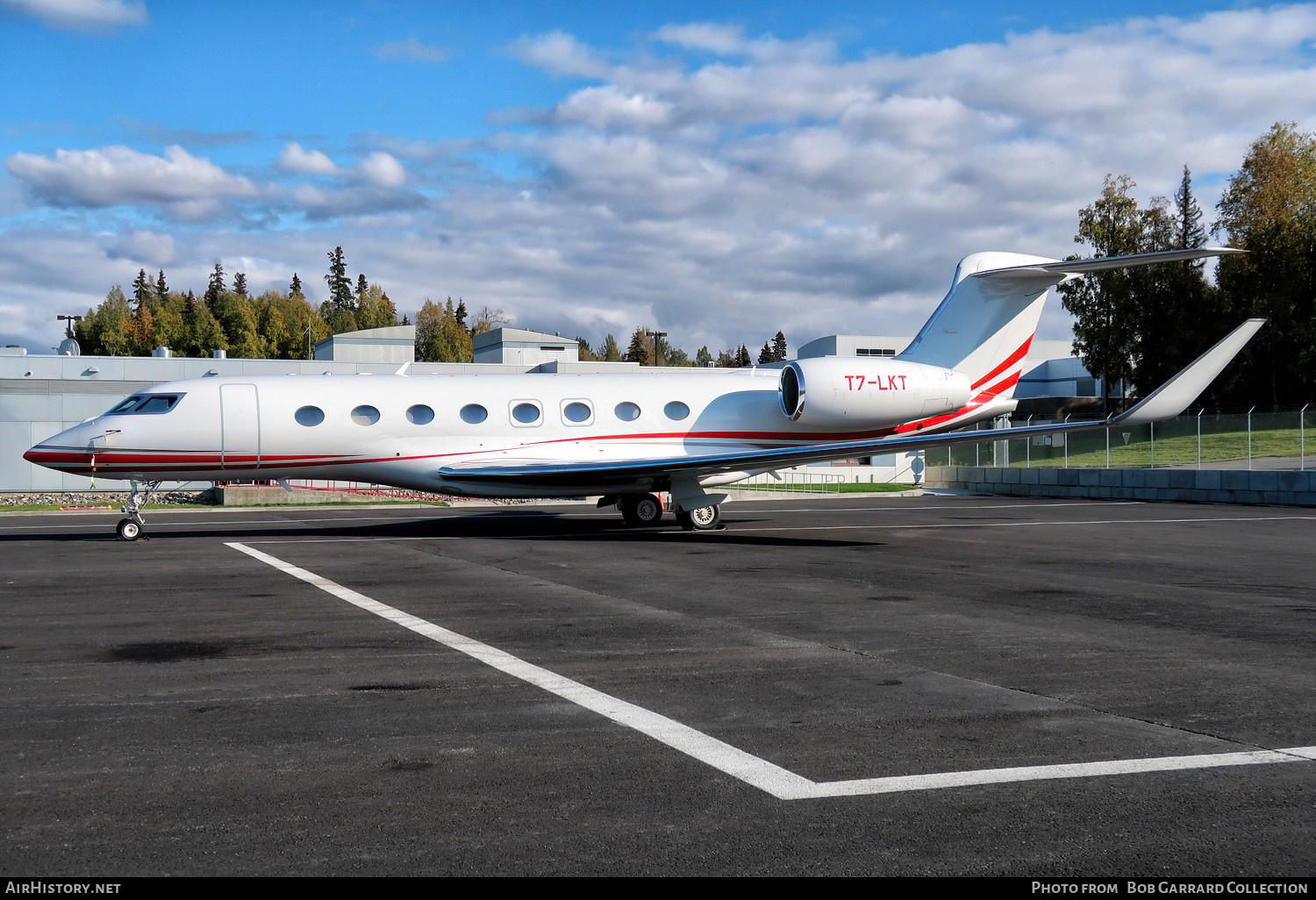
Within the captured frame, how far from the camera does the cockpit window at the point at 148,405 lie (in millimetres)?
17984

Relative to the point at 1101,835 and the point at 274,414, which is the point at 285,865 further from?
the point at 274,414

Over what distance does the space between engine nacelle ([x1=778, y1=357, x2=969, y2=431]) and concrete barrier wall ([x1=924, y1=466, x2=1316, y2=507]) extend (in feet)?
47.5

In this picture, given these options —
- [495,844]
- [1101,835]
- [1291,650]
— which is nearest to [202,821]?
[495,844]

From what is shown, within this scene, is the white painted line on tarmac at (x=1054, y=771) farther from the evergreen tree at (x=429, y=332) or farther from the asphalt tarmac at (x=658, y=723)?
the evergreen tree at (x=429, y=332)

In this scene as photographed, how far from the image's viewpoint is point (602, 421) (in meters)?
19.6

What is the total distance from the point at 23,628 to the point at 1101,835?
363 inches

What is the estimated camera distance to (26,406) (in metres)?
41.7

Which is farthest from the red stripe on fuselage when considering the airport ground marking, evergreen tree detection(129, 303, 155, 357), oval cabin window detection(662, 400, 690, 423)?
evergreen tree detection(129, 303, 155, 357)

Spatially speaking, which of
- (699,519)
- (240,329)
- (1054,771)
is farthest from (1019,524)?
(240,329)

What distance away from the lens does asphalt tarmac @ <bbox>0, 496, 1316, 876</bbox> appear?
409cm

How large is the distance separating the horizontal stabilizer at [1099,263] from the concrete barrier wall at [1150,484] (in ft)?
42.0

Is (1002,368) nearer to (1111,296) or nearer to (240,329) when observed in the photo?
(1111,296)

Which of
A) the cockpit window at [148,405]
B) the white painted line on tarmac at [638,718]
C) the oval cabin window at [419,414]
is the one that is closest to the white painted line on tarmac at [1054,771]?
the white painted line on tarmac at [638,718]

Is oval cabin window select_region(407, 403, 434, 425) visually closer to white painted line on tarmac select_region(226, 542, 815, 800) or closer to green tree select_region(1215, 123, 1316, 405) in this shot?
white painted line on tarmac select_region(226, 542, 815, 800)
